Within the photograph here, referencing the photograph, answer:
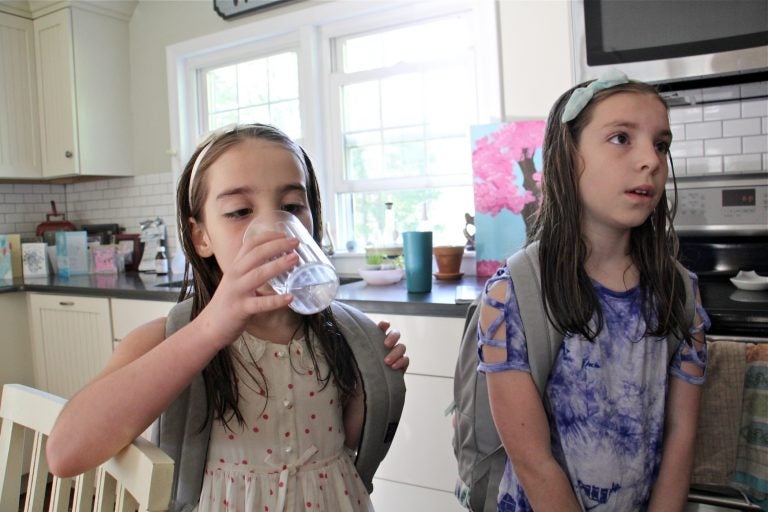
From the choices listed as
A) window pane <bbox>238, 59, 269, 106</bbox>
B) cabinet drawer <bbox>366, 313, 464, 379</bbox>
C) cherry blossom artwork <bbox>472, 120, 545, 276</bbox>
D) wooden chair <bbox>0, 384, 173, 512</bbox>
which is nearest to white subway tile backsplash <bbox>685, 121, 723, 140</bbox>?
cherry blossom artwork <bbox>472, 120, 545, 276</bbox>

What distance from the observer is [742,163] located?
1746 millimetres

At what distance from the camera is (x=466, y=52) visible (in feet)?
8.46

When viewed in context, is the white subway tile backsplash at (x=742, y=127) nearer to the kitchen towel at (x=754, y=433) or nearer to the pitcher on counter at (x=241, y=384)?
the kitchen towel at (x=754, y=433)

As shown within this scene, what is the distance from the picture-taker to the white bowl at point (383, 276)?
2.34 m

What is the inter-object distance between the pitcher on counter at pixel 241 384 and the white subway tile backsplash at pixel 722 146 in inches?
50.5

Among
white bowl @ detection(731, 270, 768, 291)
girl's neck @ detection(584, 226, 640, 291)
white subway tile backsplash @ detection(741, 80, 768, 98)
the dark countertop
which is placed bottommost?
the dark countertop

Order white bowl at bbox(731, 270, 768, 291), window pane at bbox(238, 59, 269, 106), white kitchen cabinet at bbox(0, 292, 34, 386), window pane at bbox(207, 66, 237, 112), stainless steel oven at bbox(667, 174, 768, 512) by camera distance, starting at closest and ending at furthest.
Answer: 1. white bowl at bbox(731, 270, 768, 291)
2. stainless steel oven at bbox(667, 174, 768, 512)
3. white kitchen cabinet at bbox(0, 292, 34, 386)
4. window pane at bbox(238, 59, 269, 106)
5. window pane at bbox(207, 66, 237, 112)

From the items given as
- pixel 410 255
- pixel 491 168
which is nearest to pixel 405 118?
pixel 491 168

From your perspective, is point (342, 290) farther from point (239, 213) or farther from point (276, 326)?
point (239, 213)

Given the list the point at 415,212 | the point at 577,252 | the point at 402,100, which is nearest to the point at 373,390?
the point at 577,252

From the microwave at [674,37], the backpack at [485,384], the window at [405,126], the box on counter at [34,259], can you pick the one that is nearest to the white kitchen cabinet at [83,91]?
the box on counter at [34,259]

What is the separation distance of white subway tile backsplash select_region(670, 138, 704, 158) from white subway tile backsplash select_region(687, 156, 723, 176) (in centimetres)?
2

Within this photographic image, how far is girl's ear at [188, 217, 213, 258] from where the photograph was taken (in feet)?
3.08

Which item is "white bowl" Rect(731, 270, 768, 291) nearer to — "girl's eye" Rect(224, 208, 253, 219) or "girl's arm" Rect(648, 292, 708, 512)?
"girl's arm" Rect(648, 292, 708, 512)
